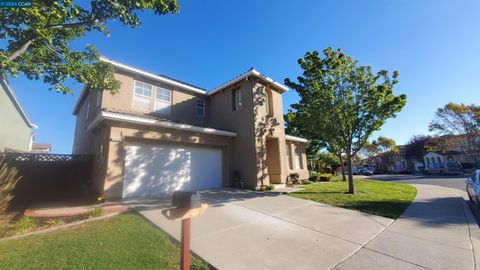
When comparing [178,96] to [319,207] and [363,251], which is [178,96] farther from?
[363,251]

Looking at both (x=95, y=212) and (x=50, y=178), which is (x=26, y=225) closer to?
(x=95, y=212)

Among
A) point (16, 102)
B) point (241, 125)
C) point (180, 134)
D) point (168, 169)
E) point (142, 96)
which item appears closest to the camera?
point (168, 169)

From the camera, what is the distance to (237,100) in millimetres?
13500

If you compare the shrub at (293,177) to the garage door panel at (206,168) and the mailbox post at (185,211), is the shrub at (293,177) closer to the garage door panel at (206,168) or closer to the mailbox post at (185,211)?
the garage door panel at (206,168)

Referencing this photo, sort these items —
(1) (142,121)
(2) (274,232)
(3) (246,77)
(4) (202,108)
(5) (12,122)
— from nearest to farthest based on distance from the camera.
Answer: (2) (274,232)
(1) (142,121)
(3) (246,77)
(4) (202,108)
(5) (12,122)

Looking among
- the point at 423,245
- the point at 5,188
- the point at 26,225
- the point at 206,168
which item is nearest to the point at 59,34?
the point at 5,188

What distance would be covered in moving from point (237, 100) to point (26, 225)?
1063 centimetres

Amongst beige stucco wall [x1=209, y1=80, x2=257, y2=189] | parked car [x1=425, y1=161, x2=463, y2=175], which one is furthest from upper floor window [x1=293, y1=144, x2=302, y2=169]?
parked car [x1=425, y1=161, x2=463, y2=175]

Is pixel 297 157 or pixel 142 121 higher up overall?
pixel 142 121

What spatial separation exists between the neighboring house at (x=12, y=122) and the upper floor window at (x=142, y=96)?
8159 millimetres

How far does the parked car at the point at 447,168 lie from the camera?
3073cm

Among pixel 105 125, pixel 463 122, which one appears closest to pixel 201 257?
pixel 105 125

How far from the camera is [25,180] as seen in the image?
9.15m

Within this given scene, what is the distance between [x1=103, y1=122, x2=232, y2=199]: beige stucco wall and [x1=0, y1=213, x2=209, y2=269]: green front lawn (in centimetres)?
308
